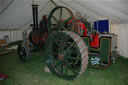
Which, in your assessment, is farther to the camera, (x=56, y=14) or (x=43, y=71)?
(x=56, y=14)

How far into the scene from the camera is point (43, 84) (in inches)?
81.8

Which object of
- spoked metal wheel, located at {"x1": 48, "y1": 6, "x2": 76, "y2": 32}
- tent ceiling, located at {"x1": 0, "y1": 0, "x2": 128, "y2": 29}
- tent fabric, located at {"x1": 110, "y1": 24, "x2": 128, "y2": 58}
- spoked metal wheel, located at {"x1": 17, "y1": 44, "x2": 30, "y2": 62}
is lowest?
spoked metal wheel, located at {"x1": 17, "y1": 44, "x2": 30, "y2": 62}

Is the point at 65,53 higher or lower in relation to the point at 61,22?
lower

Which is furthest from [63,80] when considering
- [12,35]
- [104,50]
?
[12,35]

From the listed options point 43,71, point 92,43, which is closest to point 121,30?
point 92,43

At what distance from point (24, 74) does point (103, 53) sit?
1879mm

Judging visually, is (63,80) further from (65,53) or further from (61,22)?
(61,22)

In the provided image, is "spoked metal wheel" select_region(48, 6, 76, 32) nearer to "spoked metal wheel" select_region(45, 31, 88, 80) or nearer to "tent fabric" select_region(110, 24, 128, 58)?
"spoked metal wheel" select_region(45, 31, 88, 80)

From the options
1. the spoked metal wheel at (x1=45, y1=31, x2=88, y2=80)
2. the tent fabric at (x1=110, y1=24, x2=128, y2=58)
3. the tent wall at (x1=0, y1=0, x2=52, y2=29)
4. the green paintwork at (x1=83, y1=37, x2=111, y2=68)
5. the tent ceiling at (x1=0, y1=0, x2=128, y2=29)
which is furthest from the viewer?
the tent wall at (x1=0, y1=0, x2=52, y2=29)

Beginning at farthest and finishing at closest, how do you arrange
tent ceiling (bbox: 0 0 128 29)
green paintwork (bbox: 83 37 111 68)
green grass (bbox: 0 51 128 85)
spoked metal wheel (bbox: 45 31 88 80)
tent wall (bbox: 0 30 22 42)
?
tent wall (bbox: 0 30 22 42)
green paintwork (bbox: 83 37 111 68)
tent ceiling (bbox: 0 0 128 29)
green grass (bbox: 0 51 128 85)
spoked metal wheel (bbox: 45 31 88 80)

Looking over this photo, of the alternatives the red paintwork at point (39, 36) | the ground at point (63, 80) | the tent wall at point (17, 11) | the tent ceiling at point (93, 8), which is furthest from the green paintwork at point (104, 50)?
the tent wall at point (17, 11)

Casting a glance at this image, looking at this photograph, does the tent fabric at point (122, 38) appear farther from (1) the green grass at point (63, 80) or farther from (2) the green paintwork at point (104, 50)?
(2) the green paintwork at point (104, 50)

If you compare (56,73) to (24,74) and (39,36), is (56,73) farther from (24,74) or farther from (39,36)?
(39,36)

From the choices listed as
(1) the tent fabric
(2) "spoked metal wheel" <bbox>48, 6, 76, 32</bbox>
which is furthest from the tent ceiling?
(2) "spoked metal wheel" <bbox>48, 6, 76, 32</bbox>
